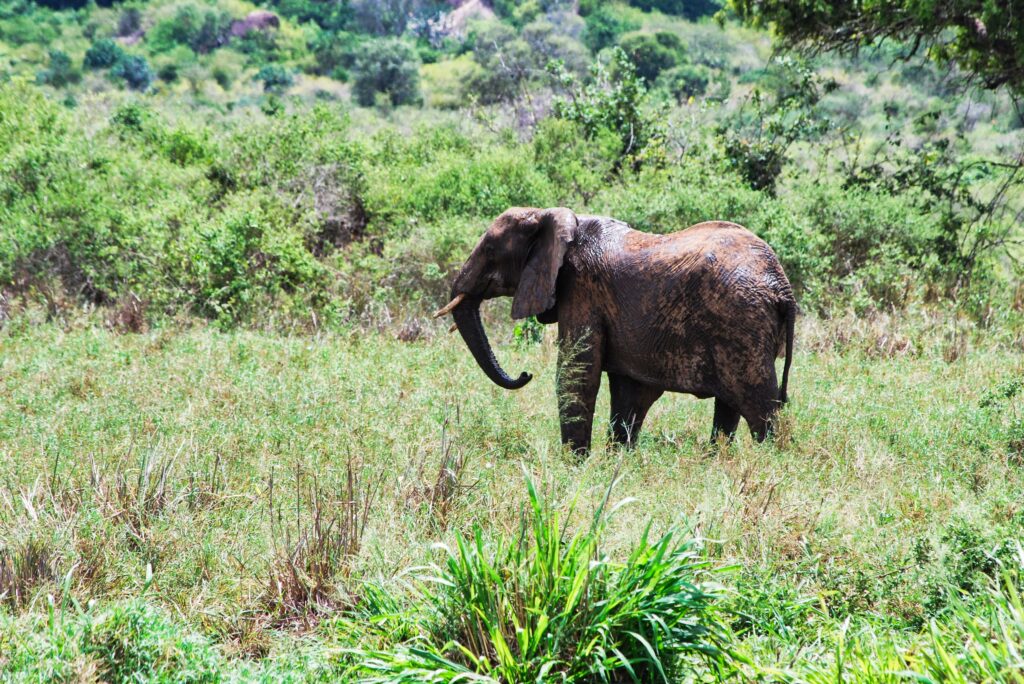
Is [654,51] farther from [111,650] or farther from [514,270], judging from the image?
[111,650]

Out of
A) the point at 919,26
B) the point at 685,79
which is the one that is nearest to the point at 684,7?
the point at 685,79

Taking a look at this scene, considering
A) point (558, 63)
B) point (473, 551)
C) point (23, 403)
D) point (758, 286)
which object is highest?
point (558, 63)

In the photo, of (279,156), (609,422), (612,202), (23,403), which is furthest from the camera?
(279,156)

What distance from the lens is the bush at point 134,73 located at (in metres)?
47.2

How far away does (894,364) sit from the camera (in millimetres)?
9242

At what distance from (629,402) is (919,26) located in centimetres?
477

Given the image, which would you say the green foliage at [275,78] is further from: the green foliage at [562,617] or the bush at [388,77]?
the green foliage at [562,617]

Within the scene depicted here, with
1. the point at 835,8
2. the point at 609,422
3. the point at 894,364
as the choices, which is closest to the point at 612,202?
the point at 835,8

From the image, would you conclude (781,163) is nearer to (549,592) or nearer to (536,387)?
(536,387)

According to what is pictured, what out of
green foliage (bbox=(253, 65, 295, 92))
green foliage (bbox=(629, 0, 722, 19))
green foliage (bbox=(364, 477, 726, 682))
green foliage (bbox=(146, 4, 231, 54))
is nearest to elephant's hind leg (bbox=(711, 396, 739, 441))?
green foliage (bbox=(364, 477, 726, 682))

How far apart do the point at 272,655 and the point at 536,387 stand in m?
4.18

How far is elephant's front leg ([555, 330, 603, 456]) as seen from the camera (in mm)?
6672

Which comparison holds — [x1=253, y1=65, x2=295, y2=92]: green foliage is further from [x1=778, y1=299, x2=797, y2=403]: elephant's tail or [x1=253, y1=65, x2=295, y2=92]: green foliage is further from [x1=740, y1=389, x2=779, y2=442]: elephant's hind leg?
[x1=740, y1=389, x2=779, y2=442]: elephant's hind leg

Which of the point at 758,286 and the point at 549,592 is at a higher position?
the point at 758,286
